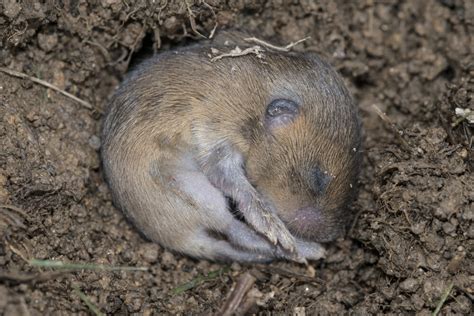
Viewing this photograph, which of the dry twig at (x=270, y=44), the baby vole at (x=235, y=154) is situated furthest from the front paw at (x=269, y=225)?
the dry twig at (x=270, y=44)

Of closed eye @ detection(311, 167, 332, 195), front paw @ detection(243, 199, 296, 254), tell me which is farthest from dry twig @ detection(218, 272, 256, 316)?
closed eye @ detection(311, 167, 332, 195)

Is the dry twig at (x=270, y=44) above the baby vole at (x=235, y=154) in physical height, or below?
above

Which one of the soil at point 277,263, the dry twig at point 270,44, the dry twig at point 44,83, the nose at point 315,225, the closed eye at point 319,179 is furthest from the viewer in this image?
the dry twig at point 270,44

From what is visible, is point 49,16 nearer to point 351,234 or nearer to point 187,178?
point 187,178

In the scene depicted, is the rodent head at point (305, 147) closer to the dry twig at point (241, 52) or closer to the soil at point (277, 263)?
the dry twig at point (241, 52)

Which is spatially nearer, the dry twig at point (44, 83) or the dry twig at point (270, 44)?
the dry twig at point (44, 83)

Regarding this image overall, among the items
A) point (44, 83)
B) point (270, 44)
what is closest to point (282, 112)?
point (270, 44)

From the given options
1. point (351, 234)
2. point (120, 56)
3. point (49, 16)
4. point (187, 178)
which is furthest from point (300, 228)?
point (49, 16)

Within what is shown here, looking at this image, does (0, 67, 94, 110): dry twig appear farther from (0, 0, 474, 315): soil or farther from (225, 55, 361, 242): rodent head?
(225, 55, 361, 242): rodent head
